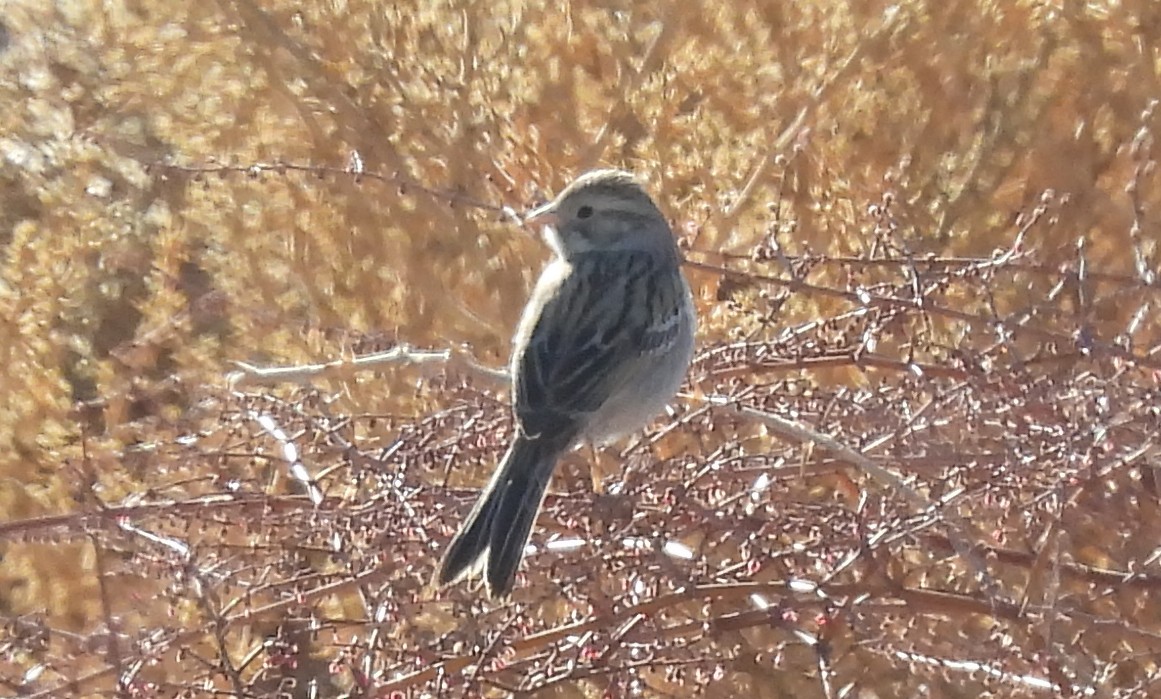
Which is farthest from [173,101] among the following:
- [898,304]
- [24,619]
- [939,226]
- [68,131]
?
[898,304]

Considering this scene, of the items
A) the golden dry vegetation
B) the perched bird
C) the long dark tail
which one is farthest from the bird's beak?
the long dark tail

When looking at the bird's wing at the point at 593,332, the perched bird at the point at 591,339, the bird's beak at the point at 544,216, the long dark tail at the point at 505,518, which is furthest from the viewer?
the bird's beak at the point at 544,216

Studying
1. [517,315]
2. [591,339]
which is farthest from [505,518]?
[517,315]

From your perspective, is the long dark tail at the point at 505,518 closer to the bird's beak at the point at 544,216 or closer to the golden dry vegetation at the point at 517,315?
the golden dry vegetation at the point at 517,315

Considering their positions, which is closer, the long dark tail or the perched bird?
the long dark tail

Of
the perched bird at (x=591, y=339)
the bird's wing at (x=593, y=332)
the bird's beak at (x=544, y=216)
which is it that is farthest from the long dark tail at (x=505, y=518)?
the bird's beak at (x=544, y=216)

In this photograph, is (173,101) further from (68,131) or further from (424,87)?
(424,87)

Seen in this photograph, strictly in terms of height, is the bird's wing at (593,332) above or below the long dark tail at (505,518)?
above

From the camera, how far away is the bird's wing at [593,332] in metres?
2.73

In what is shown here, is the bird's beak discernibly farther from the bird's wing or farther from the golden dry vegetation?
the golden dry vegetation

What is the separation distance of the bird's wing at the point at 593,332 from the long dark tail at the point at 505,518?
4.1 inches

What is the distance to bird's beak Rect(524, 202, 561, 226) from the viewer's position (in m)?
2.98

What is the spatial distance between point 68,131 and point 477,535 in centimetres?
289

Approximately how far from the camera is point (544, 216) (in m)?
3.08
